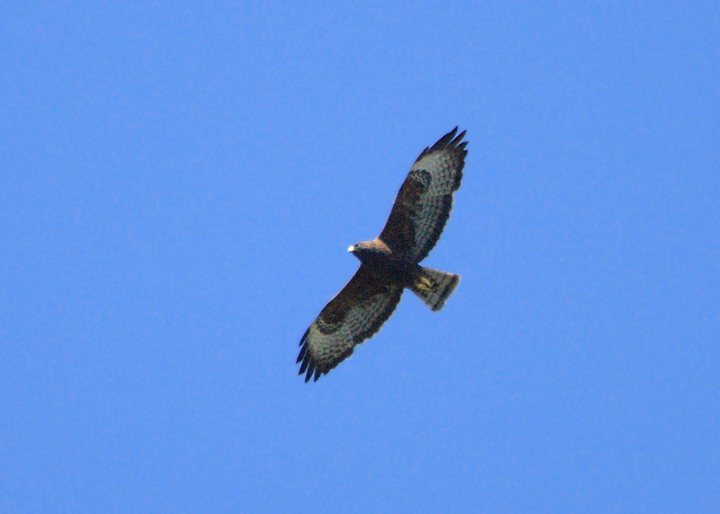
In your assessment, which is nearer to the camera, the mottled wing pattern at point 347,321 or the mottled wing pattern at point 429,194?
the mottled wing pattern at point 429,194

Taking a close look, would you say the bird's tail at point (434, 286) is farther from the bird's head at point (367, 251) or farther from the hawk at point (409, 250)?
the bird's head at point (367, 251)

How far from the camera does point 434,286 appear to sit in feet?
41.2

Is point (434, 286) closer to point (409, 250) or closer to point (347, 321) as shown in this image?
point (409, 250)

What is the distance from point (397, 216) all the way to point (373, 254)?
56cm

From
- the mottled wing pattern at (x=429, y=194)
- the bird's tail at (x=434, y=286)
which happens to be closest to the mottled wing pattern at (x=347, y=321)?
the bird's tail at (x=434, y=286)

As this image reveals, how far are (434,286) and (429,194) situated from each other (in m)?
1.21

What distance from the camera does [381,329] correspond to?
42.9 ft

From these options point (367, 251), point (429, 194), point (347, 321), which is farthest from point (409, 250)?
point (347, 321)

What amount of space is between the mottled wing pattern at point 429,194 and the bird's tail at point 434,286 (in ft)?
1.20

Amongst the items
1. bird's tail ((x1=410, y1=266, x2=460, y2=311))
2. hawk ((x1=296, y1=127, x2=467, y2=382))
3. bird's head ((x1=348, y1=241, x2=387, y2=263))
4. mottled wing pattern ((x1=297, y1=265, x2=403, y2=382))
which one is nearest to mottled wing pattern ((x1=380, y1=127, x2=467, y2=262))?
hawk ((x1=296, y1=127, x2=467, y2=382))

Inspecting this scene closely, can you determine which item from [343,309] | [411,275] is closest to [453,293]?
[411,275]

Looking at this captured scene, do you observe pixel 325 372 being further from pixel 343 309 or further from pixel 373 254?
pixel 373 254

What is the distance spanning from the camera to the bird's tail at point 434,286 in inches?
492

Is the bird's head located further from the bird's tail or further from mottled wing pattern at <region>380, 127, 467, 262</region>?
the bird's tail
